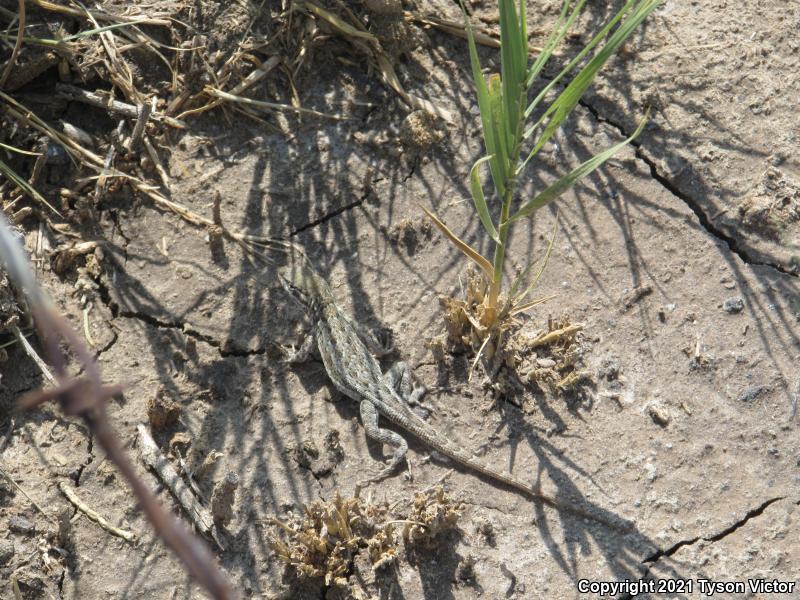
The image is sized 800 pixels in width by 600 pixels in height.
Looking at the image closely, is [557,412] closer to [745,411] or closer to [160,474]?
[745,411]

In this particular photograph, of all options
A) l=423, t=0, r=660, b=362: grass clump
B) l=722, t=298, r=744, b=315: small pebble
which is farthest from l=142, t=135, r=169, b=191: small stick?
l=722, t=298, r=744, b=315: small pebble

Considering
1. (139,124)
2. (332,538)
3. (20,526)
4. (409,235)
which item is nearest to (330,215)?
(409,235)

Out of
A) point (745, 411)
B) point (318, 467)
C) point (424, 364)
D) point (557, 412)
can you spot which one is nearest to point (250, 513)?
point (318, 467)

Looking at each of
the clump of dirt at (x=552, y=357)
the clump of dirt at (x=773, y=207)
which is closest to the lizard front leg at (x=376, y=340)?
the clump of dirt at (x=552, y=357)

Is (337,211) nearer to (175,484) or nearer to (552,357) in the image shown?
(552,357)

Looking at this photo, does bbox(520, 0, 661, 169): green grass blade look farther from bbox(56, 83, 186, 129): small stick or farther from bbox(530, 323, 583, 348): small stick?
bbox(56, 83, 186, 129): small stick
